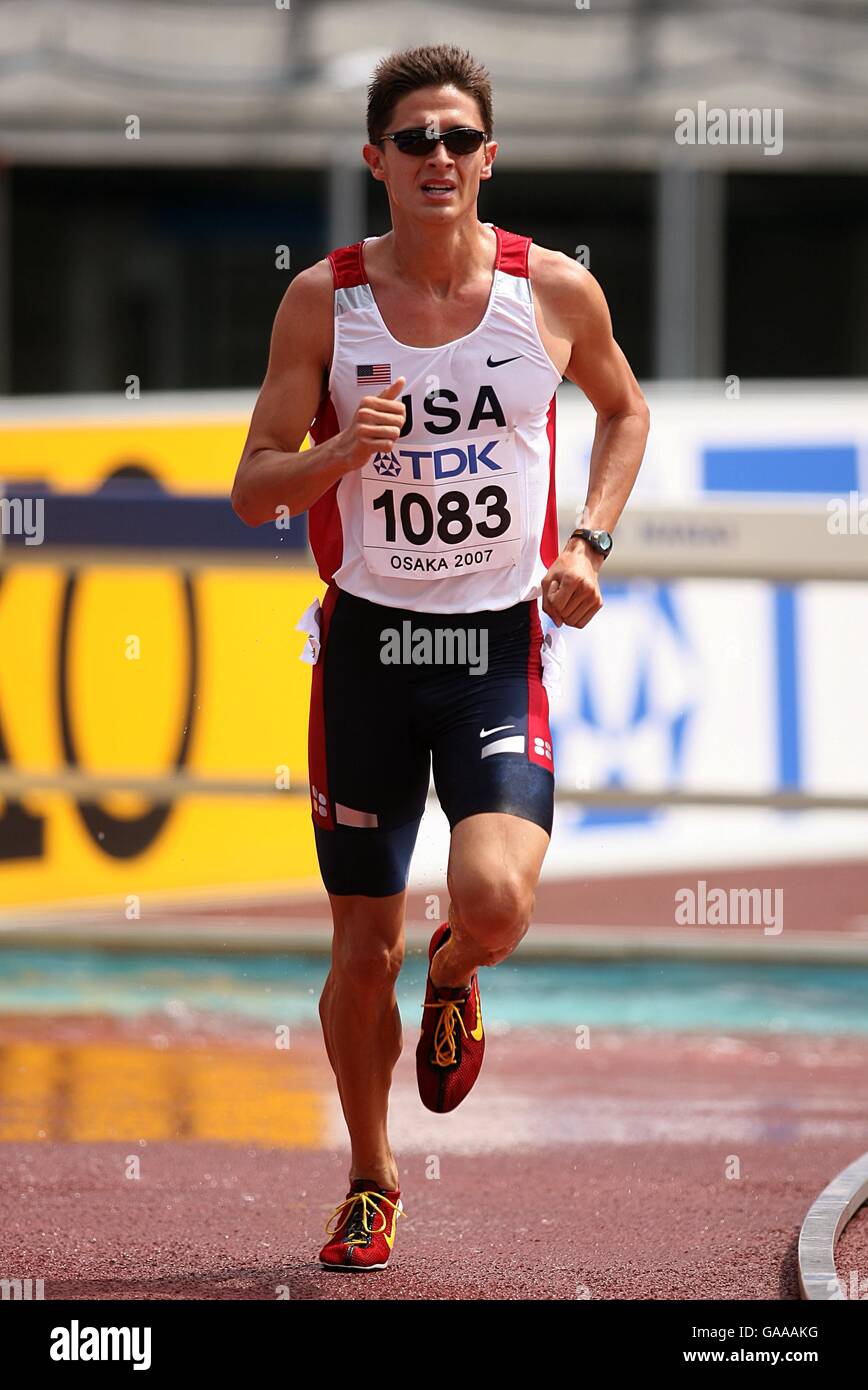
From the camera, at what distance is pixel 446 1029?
15.2 feet

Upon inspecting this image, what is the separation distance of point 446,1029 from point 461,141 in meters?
1.81

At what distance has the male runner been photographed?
14.8 feet

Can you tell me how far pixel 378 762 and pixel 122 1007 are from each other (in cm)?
407

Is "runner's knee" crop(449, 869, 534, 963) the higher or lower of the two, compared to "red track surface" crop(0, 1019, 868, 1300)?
higher

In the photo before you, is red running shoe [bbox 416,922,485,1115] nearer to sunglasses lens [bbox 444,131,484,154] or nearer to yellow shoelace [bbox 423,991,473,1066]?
yellow shoelace [bbox 423,991,473,1066]

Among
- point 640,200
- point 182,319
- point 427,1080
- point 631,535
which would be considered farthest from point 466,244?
point 182,319

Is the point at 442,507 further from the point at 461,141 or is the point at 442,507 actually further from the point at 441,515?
the point at 461,141

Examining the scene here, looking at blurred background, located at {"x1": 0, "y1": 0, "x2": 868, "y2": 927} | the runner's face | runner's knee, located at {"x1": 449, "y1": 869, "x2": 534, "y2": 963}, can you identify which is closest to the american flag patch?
the runner's face

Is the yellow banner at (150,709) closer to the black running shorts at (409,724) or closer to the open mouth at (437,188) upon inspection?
the black running shorts at (409,724)

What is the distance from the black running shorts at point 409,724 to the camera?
181 inches

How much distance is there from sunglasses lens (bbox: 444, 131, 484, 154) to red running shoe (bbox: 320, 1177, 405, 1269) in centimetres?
215

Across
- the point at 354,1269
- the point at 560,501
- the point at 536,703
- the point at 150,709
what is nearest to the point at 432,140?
the point at 536,703

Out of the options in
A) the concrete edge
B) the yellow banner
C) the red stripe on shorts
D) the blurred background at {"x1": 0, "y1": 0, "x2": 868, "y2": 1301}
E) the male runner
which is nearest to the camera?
the concrete edge

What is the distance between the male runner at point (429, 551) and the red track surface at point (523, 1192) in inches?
13.2
